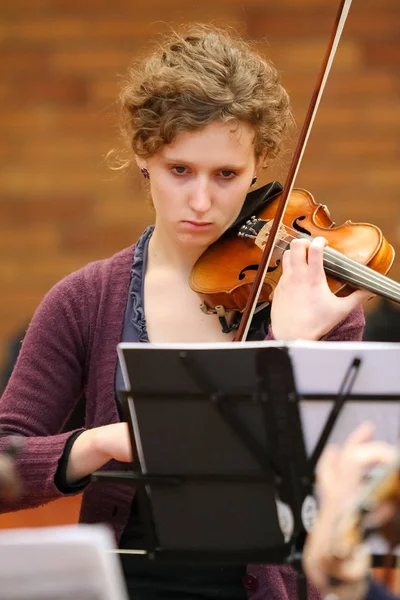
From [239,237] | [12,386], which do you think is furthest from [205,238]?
[12,386]

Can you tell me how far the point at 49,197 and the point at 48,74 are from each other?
0.41 metres

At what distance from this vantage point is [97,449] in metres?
1.41

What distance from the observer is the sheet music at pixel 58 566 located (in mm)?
801

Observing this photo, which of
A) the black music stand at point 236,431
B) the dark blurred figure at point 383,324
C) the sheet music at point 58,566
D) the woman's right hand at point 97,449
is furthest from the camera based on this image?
the dark blurred figure at point 383,324

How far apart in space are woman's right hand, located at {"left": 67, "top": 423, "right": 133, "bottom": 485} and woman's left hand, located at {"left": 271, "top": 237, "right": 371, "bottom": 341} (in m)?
0.27

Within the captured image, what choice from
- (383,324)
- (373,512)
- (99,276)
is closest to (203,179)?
(99,276)

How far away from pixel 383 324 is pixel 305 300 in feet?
4.25

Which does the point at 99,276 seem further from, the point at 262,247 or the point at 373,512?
the point at 373,512

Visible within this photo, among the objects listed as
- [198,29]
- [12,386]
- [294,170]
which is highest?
[198,29]

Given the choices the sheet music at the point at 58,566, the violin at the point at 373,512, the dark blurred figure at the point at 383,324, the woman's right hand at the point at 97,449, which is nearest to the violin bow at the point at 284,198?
the woman's right hand at the point at 97,449

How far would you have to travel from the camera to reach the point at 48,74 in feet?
11.1

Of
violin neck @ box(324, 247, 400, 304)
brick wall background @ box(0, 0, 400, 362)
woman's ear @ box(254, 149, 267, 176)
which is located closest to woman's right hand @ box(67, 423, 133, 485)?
violin neck @ box(324, 247, 400, 304)

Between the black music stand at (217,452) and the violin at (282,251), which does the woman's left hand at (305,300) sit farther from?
the black music stand at (217,452)

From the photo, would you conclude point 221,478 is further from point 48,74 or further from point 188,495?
point 48,74
